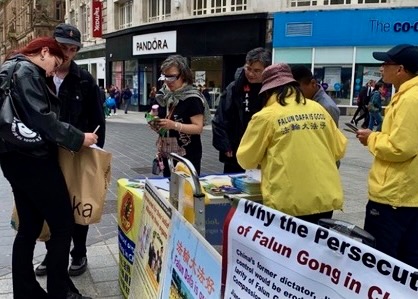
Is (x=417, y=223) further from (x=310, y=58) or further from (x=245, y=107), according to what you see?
(x=310, y=58)

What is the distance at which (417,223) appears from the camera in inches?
106

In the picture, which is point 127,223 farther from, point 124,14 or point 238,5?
point 124,14

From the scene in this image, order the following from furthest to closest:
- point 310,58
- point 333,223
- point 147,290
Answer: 1. point 310,58
2. point 147,290
3. point 333,223

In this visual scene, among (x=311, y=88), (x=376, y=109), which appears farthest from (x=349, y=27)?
(x=311, y=88)

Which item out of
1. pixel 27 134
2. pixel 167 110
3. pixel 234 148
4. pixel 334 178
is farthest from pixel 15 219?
pixel 334 178

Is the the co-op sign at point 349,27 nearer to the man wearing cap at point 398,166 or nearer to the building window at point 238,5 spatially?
the building window at point 238,5

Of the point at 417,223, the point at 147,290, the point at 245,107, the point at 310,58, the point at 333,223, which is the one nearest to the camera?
the point at 333,223

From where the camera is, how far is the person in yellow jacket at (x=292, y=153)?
8.11ft

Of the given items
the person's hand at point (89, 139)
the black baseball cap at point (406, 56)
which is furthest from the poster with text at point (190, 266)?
the black baseball cap at point (406, 56)

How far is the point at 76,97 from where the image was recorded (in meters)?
3.34

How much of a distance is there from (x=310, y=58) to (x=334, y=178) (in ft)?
59.3

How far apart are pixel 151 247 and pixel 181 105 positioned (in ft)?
4.90

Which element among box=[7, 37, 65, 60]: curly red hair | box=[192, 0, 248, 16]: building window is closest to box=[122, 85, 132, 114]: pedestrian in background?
box=[192, 0, 248, 16]: building window

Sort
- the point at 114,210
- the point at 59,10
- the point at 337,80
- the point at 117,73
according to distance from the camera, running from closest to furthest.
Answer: the point at 114,210, the point at 337,80, the point at 117,73, the point at 59,10
